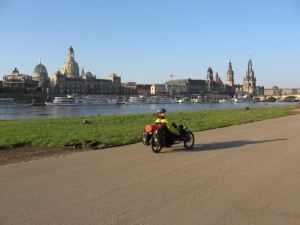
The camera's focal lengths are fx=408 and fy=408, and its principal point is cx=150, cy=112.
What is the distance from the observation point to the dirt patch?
8.52 meters

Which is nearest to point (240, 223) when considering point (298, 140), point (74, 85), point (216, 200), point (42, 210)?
point (216, 200)

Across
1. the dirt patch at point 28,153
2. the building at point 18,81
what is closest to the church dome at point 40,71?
the building at point 18,81

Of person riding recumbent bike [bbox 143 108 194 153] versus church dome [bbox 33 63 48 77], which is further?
church dome [bbox 33 63 48 77]

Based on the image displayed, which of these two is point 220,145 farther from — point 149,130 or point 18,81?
point 18,81

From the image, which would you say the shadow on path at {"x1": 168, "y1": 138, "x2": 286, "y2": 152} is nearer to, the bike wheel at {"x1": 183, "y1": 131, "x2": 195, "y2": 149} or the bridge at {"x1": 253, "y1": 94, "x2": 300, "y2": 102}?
the bike wheel at {"x1": 183, "y1": 131, "x2": 195, "y2": 149}

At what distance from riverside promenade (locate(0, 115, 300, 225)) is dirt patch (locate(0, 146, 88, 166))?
1.75 ft

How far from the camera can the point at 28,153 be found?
9.37 m

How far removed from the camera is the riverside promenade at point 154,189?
4.62 m

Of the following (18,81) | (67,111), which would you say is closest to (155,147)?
(67,111)

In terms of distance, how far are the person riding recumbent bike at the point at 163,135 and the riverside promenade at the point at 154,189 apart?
402 millimetres

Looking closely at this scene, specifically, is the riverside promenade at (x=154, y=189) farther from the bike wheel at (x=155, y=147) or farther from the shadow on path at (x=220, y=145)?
the shadow on path at (x=220, y=145)

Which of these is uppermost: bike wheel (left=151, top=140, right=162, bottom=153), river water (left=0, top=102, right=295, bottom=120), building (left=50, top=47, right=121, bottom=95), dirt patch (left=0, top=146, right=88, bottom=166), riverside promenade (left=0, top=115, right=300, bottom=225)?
building (left=50, top=47, right=121, bottom=95)

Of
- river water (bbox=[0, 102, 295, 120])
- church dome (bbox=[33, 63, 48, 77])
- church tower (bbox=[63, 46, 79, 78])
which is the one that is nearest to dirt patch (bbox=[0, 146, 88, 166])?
river water (bbox=[0, 102, 295, 120])

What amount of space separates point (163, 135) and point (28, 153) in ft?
10.3
